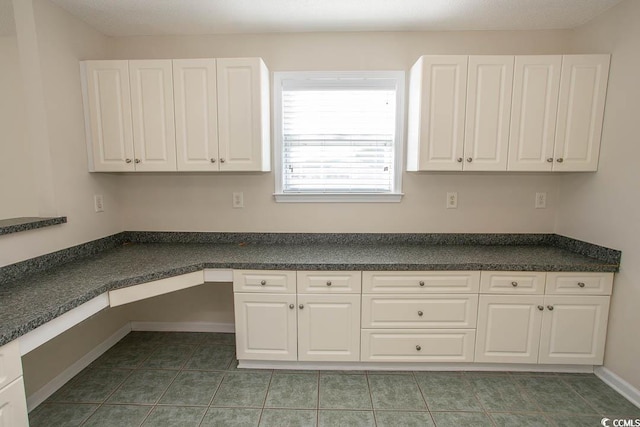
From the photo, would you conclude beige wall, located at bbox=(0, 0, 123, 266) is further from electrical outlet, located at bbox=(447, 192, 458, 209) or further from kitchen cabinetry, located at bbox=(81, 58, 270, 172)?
electrical outlet, located at bbox=(447, 192, 458, 209)

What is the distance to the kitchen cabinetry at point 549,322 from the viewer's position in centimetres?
196

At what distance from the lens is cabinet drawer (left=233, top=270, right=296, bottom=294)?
2.00 metres

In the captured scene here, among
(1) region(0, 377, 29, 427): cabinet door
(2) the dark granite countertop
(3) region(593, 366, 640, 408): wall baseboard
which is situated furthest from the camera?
(3) region(593, 366, 640, 408): wall baseboard

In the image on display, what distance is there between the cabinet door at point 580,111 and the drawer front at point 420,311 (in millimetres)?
1185

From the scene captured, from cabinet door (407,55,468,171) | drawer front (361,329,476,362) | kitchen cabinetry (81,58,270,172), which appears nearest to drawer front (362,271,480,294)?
drawer front (361,329,476,362)

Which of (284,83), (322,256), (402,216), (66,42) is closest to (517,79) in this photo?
(402,216)

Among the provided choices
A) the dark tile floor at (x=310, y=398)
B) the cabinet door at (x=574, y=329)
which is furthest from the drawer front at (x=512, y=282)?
the dark tile floor at (x=310, y=398)

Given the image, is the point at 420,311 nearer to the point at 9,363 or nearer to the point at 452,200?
the point at 452,200

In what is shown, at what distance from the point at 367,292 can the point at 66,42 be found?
2.64m

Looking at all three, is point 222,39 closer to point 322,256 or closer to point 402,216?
point 322,256

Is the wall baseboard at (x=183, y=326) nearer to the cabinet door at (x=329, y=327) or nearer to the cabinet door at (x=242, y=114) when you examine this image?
the cabinet door at (x=329, y=327)

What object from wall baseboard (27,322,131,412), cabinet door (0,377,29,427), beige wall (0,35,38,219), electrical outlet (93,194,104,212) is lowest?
wall baseboard (27,322,131,412)

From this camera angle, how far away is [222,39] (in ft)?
7.63

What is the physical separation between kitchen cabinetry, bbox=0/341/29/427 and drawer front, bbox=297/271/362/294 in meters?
1.36
